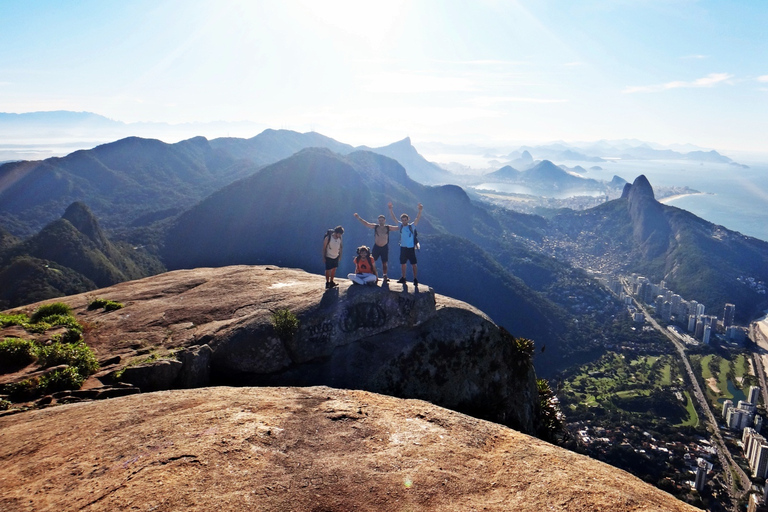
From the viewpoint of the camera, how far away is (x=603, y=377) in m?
82.1

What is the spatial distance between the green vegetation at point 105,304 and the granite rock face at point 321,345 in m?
0.35

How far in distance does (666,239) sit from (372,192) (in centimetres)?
13066

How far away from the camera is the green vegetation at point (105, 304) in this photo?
64.7 feet

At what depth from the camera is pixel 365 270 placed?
19.3 metres

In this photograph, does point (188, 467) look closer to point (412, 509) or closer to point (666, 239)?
point (412, 509)

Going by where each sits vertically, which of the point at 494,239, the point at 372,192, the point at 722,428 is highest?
the point at 372,192

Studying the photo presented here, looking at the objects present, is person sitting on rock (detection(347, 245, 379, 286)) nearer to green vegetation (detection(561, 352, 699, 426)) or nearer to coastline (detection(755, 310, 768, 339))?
green vegetation (detection(561, 352, 699, 426))

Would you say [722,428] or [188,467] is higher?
[188,467]

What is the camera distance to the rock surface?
24.8 ft

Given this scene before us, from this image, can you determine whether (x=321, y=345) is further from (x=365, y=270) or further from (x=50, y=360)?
(x=50, y=360)

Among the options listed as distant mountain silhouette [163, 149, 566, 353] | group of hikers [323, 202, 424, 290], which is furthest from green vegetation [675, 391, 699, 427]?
group of hikers [323, 202, 424, 290]

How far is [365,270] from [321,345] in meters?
4.40

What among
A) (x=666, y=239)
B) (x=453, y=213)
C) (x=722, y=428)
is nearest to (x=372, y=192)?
(x=453, y=213)

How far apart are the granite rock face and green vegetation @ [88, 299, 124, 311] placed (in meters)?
0.35
